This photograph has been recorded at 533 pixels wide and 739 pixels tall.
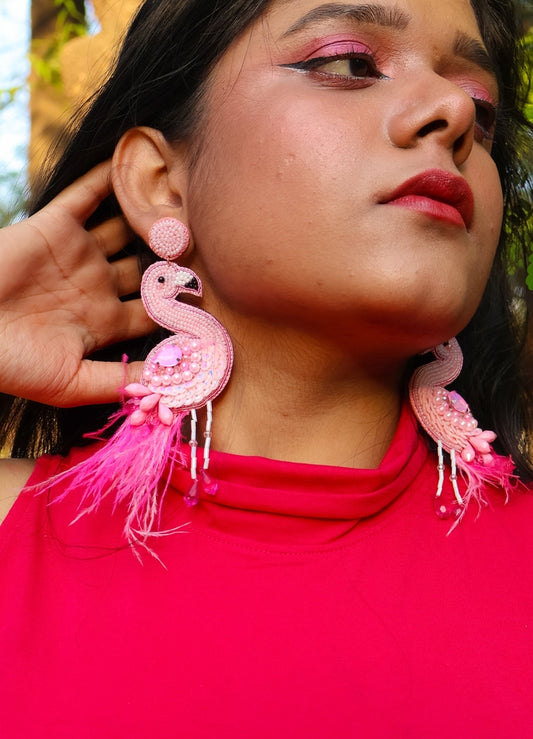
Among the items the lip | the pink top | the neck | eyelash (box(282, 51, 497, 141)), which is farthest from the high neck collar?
eyelash (box(282, 51, 497, 141))

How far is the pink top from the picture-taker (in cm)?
137

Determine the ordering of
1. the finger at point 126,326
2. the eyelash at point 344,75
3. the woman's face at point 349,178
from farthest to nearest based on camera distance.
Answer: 1. the finger at point 126,326
2. the eyelash at point 344,75
3. the woman's face at point 349,178

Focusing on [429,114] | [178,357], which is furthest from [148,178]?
[429,114]

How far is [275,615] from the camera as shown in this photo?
4.93 feet

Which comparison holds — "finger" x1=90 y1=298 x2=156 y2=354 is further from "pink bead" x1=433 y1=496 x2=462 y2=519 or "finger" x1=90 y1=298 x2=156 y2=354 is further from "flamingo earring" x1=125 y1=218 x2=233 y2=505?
"pink bead" x1=433 y1=496 x2=462 y2=519

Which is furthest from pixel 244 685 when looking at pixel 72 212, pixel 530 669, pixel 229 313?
pixel 72 212

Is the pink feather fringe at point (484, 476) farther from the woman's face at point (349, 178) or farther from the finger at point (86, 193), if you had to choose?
the finger at point (86, 193)

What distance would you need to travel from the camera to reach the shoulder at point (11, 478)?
67.7 inches

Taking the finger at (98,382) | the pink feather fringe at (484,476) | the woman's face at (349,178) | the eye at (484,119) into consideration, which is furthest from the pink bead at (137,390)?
the eye at (484,119)

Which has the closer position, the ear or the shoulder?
the shoulder

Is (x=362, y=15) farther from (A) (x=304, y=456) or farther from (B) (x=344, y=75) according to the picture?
(A) (x=304, y=456)

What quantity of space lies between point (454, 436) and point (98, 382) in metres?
0.83

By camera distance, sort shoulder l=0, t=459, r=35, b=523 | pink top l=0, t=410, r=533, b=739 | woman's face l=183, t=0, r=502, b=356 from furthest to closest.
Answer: shoulder l=0, t=459, r=35, b=523, woman's face l=183, t=0, r=502, b=356, pink top l=0, t=410, r=533, b=739

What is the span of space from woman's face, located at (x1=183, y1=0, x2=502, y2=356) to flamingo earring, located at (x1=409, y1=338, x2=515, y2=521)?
0.71ft
